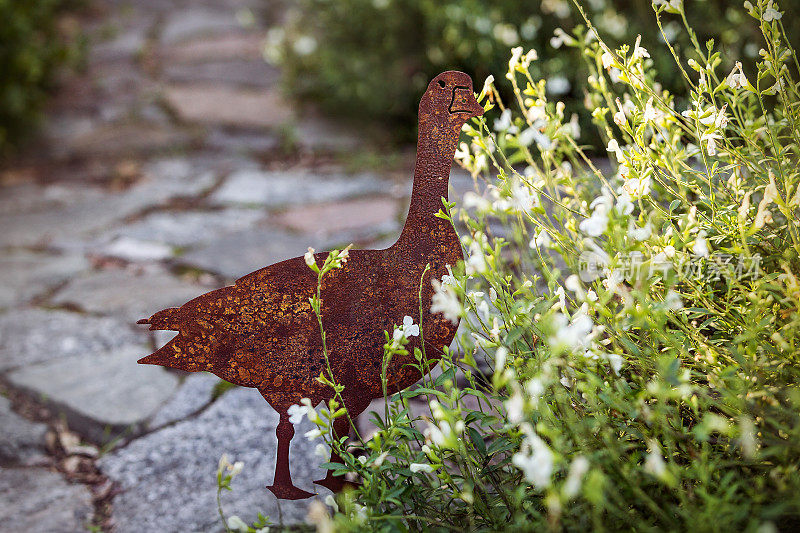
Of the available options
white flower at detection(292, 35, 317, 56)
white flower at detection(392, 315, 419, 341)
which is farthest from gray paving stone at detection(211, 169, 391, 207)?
white flower at detection(392, 315, 419, 341)

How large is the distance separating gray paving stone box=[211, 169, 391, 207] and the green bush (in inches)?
53.3

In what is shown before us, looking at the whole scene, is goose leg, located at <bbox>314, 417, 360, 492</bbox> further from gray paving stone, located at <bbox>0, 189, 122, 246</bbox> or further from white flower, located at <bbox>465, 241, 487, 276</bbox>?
gray paving stone, located at <bbox>0, 189, 122, 246</bbox>

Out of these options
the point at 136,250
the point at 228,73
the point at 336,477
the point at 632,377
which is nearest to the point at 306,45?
the point at 228,73

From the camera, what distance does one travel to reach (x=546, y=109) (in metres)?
1.20

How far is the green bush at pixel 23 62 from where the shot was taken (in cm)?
355

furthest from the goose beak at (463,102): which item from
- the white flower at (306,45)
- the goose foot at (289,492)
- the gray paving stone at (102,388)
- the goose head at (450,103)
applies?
the white flower at (306,45)

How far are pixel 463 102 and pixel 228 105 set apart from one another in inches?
134

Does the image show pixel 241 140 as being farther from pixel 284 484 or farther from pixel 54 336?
pixel 284 484

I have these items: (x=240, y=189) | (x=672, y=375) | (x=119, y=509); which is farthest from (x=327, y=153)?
(x=672, y=375)

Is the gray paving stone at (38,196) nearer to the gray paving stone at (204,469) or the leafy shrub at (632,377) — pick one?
the gray paving stone at (204,469)

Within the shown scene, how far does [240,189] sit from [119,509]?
2.05 metres

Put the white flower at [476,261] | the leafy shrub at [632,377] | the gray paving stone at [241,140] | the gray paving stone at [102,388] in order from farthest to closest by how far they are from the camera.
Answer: the gray paving stone at [241,140], the gray paving stone at [102,388], the white flower at [476,261], the leafy shrub at [632,377]

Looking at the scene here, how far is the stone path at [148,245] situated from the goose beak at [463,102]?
822 mm

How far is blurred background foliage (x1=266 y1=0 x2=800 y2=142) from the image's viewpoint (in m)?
2.79
